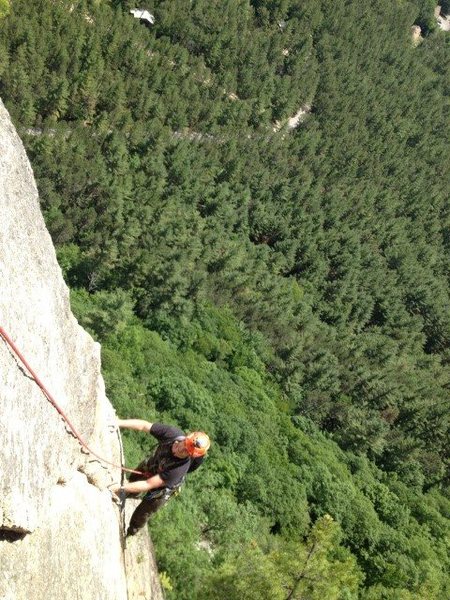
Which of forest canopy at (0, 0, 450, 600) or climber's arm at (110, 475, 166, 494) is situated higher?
climber's arm at (110, 475, 166, 494)

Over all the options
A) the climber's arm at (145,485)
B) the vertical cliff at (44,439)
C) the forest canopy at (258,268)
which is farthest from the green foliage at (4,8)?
the climber's arm at (145,485)

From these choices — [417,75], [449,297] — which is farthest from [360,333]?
[417,75]

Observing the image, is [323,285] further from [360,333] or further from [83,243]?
[83,243]

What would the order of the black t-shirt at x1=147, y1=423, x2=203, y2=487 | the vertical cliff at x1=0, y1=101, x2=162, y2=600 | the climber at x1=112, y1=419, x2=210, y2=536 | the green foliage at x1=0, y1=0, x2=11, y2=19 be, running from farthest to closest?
the green foliage at x1=0, y1=0, x2=11, y2=19
the black t-shirt at x1=147, y1=423, x2=203, y2=487
the climber at x1=112, y1=419, x2=210, y2=536
the vertical cliff at x1=0, y1=101, x2=162, y2=600

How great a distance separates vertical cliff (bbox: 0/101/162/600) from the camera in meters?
7.32

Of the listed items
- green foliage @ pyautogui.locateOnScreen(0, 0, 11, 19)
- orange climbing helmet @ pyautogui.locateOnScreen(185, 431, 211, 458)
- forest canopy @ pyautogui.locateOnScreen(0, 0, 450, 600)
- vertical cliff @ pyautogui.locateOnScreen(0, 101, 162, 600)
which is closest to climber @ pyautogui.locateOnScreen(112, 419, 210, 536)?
orange climbing helmet @ pyautogui.locateOnScreen(185, 431, 211, 458)

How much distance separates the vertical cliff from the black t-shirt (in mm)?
1079

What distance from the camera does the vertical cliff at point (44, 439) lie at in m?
7.32

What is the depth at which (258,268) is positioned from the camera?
78375 millimetres

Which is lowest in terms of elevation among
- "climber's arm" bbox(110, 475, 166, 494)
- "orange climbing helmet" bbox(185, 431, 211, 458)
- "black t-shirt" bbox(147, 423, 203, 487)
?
"climber's arm" bbox(110, 475, 166, 494)

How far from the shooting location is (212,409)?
40688 millimetres

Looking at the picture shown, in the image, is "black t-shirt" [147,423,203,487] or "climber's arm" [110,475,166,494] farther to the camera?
"black t-shirt" [147,423,203,487]

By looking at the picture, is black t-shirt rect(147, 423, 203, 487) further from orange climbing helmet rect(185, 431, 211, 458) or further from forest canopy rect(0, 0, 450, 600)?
forest canopy rect(0, 0, 450, 600)

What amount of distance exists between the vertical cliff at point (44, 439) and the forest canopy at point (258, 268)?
10.8 metres
